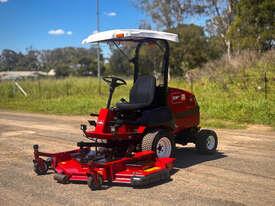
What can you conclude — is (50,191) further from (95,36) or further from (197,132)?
(197,132)

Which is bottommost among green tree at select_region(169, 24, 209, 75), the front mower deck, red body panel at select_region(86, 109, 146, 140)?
the front mower deck

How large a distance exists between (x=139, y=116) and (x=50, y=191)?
200 centimetres

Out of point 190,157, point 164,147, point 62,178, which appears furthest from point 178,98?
point 62,178

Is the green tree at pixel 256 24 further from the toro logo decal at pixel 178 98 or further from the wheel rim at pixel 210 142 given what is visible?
the toro logo decal at pixel 178 98

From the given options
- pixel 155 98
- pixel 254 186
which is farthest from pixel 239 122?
pixel 254 186

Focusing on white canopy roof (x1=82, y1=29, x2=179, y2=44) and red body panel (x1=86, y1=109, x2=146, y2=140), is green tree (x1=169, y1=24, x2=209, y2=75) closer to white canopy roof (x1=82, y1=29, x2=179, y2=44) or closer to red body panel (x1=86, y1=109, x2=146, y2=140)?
white canopy roof (x1=82, y1=29, x2=179, y2=44)

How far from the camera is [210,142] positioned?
8.84m

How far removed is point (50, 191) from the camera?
6484mm

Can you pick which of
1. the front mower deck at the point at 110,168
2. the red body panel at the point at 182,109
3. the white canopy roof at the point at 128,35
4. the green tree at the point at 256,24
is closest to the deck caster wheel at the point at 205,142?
the red body panel at the point at 182,109

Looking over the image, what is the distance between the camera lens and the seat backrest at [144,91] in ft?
25.0

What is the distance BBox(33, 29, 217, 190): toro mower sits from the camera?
22.1 feet

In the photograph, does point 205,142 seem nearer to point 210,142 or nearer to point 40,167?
point 210,142

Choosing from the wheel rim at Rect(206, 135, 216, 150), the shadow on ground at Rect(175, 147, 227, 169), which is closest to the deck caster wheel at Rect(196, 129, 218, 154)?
the wheel rim at Rect(206, 135, 216, 150)

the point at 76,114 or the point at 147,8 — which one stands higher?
the point at 147,8
